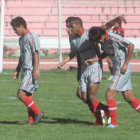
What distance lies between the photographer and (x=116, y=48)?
7.40 metres

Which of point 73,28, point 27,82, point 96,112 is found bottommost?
point 96,112

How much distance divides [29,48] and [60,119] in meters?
1.46

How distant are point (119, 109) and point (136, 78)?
7239 millimetres

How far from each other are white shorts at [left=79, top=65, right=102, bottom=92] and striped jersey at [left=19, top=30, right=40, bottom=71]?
0.80 meters

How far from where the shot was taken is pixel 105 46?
7445mm

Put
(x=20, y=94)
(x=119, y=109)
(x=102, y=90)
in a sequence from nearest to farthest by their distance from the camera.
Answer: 1. (x=20, y=94)
2. (x=119, y=109)
3. (x=102, y=90)

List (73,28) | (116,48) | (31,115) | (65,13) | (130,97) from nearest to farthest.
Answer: (116,48), (130,97), (73,28), (31,115), (65,13)

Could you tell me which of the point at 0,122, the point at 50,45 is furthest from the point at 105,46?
the point at 50,45

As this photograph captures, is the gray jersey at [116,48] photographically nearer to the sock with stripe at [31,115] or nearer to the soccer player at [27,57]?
the soccer player at [27,57]

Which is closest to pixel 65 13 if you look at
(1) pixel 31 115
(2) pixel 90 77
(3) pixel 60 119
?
(3) pixel 60 119

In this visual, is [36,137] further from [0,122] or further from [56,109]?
[56,109]

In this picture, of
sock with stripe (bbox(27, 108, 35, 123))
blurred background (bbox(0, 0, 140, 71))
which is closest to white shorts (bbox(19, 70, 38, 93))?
sock with stripe (bbox(27, 108, 35, 123))

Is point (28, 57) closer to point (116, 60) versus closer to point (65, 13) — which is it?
point (116, 60)

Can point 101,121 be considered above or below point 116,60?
below
